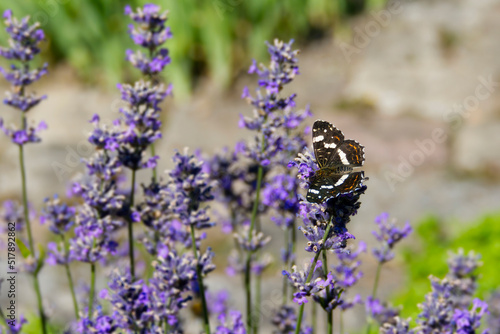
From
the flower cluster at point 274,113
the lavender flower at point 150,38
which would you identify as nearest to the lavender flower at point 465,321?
the flower cluster at point 274,113

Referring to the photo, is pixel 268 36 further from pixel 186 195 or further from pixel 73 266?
pixel 186 195

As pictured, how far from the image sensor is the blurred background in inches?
233

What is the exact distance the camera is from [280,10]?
24.2 ft

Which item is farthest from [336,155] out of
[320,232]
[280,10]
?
[280,10]

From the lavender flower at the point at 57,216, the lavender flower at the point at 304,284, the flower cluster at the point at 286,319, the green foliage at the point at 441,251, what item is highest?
the green foliage at the point at 441,251

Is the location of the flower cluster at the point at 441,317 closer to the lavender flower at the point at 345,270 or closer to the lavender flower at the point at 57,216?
the lavender flower at the point at 345,270

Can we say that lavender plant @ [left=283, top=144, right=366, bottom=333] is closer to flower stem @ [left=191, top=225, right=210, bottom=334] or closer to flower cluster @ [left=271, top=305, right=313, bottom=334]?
flower stem @ [left=191, top=225, right=210, bottom=334]

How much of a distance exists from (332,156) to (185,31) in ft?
17.6

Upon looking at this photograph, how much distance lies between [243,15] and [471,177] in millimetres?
3178

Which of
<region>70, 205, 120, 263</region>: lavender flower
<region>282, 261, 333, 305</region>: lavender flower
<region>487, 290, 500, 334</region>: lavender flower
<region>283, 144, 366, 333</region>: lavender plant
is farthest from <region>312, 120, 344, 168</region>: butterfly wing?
<region>487, 290, 500, 334</region>: lavender flower

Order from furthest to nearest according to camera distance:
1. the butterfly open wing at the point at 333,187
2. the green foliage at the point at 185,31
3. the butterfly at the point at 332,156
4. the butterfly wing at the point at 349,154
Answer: the green foliage at the point at 185,31, the butterfly wing at the point at 349,154, the butterfly at the point at 332,156, the butterfly open wing at the point at 333,187

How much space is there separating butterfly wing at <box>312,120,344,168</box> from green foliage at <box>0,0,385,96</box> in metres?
5.17

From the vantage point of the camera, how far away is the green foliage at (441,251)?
166 inches

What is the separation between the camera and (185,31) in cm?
687
